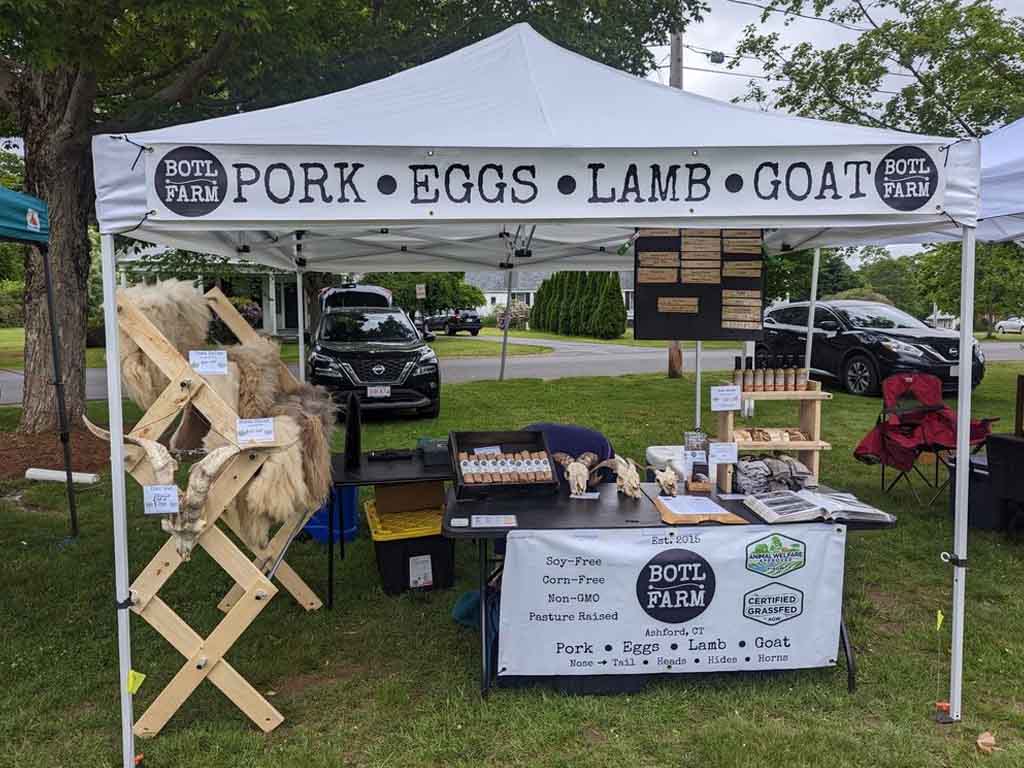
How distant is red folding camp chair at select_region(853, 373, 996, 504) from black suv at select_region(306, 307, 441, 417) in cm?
542

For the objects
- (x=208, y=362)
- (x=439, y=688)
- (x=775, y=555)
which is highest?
(x=208, y=362)

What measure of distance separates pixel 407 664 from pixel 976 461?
4.46 metres

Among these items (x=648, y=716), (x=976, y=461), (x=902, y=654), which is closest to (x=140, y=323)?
(x=648, y=716)

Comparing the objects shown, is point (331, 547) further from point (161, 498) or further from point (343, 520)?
point (161, 498)

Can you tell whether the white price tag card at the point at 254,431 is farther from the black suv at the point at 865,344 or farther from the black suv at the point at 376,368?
the black suv at the point at 865,344

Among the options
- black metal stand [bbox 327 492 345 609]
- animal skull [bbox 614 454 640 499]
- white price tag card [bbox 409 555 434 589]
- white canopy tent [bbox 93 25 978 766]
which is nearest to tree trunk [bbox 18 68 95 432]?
black metal stand [bbox 327 492 345 609]

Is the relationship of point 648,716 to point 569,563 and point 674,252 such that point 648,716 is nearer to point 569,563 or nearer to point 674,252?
point 569,563

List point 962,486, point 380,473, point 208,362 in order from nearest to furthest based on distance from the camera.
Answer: point 208,362 < point 962,486 < point 380,473

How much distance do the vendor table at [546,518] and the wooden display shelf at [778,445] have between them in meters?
0.56

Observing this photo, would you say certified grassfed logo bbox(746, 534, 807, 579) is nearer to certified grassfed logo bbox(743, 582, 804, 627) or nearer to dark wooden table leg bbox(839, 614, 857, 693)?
certified grassfed logo bbox(743, 582, 804, 627)

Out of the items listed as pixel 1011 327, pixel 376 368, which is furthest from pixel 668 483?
pixel 1011 327

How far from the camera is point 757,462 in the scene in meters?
3.86

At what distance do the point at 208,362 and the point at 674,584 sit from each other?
6.85ft

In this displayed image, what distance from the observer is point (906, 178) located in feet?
9.33
